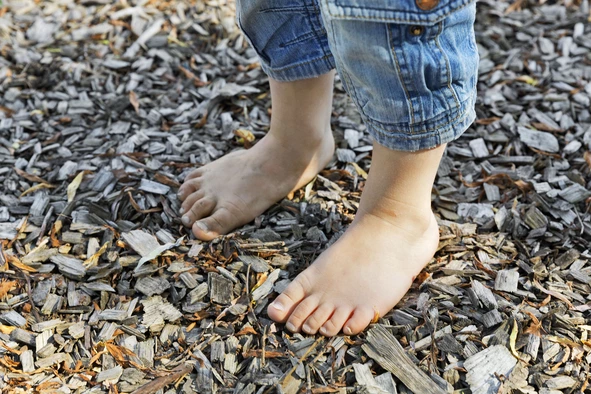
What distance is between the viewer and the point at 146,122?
2.16 m

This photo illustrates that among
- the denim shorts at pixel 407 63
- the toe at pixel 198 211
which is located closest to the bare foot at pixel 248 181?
the toe at pixel 198 211

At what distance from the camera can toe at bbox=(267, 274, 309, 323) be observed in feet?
4.75

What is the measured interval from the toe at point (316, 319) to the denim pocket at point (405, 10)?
0.67 metres

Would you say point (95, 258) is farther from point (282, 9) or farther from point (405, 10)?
point (405, 10)

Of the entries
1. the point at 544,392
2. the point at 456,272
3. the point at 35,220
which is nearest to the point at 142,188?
the point at 35,220

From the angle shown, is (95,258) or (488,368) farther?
(95,258)

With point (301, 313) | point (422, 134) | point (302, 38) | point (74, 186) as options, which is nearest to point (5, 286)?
point (74, 186)

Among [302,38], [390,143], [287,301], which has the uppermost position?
[302,38]

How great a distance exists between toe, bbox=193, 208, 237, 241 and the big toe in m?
0.29

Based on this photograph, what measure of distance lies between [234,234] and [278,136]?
1.00ft

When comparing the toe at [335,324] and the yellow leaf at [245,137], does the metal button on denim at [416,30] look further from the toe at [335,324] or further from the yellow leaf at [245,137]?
the yellow leaf at [245,137]

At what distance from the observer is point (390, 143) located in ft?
4.25

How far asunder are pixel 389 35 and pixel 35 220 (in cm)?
116

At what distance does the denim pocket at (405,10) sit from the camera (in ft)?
3.50
